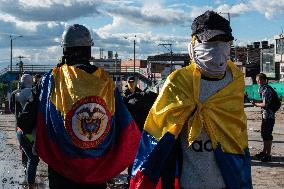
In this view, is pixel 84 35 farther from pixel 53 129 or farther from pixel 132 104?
pixel 132 104

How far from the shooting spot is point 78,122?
13.8 ft

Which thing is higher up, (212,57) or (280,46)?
(280,46)

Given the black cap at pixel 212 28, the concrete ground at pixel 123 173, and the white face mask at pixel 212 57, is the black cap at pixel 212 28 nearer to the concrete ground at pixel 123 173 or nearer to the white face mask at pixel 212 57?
the white face mask at pixel 212 57

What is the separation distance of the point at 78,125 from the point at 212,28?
1.35 meters

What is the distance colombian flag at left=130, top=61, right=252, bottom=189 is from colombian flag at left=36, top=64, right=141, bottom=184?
897 millimetres

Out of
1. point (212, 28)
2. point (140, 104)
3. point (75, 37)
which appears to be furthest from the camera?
point (140, 104)

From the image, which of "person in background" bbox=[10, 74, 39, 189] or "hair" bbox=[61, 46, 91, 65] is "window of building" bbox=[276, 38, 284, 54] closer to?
"person in background" bbox=[10, 74, 39, 189]

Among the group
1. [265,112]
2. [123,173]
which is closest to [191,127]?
[123,173]

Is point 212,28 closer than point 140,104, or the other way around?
point 212,28

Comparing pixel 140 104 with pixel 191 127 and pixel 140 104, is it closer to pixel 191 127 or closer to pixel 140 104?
pixel 140 104

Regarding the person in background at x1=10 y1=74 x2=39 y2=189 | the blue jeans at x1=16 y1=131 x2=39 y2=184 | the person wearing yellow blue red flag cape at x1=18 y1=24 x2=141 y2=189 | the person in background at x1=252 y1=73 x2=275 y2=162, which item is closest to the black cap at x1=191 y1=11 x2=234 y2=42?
the person wearing yellow blue red flag cape at x1=18 y1=24 x2=141 y2=189

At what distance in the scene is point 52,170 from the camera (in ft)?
13.9

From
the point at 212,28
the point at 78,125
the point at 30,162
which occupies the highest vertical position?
the point at 212,28

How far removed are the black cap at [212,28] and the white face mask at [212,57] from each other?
4 cm
